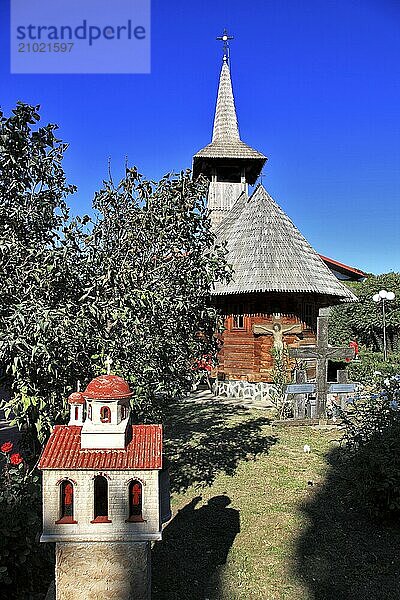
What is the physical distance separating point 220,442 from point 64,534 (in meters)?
6.41

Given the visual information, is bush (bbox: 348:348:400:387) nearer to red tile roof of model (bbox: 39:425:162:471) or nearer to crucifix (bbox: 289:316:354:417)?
crucifix (bbox: 289:316:354:417)

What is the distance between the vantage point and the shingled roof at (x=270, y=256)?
551 inches

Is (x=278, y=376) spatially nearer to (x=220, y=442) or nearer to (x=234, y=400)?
(x=234, y=400)

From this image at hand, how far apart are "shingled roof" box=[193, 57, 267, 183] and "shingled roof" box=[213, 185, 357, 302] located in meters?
3.84

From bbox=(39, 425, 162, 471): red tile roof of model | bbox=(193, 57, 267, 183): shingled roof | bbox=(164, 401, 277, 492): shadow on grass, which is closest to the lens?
bbox=(39, 425, 162, 471): red tile roof of model

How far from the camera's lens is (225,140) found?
72.1 feet

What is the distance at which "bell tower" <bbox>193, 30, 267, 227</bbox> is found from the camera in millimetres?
20375

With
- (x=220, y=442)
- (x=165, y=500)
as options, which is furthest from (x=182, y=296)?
(x=220, y=442)

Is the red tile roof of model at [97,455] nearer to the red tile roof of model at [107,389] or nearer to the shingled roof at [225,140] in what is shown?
the red tile roof of model at [107,389]

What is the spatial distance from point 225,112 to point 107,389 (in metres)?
21.8

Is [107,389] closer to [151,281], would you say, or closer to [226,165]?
[151,281]

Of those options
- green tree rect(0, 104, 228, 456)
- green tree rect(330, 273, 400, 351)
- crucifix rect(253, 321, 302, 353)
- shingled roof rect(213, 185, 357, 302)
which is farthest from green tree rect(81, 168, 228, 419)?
green tree rect(330, 273, 400, 351)

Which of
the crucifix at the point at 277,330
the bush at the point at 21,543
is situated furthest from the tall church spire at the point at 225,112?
the bush at the point at 21,543

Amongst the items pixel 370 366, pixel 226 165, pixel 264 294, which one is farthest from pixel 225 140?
pixel 370 366
